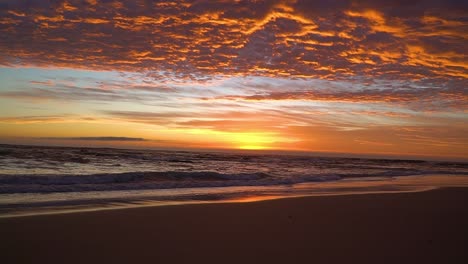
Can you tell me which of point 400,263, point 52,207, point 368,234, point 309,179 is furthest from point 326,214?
point 309,179

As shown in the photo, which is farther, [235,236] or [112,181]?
[112,181]

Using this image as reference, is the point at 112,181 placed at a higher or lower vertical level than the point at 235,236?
lower

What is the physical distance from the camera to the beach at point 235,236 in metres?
5.15

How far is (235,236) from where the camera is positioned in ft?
20.8

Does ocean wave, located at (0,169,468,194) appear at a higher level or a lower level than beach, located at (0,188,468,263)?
lower

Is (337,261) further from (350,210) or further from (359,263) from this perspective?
(350,210)

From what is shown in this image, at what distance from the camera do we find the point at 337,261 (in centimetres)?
511

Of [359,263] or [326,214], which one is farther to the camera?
[326,214]

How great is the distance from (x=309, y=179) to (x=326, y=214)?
1407 cm

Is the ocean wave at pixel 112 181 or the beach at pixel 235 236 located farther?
the ocean wave at pixel 112 181

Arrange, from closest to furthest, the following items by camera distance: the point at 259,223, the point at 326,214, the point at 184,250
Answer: the point at 184,250 < the point at 259,223 < the point at 326,214

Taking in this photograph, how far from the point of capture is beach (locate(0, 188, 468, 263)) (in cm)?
515

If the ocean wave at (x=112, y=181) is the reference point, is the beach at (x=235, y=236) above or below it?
above

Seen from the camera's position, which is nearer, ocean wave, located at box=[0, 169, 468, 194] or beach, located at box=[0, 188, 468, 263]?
beach, located at box=[0, 188, 468, 263]
